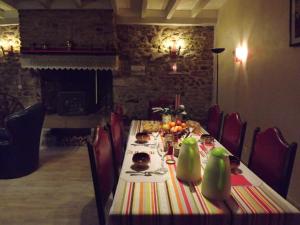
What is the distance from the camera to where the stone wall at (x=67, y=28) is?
16.6ft

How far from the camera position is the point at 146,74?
17.9 ft

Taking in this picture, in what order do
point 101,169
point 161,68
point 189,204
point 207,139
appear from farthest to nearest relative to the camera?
1. point 161,68
2. point 207,139
3. point 101,169
4. point 189,204

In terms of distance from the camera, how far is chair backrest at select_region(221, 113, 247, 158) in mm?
2301

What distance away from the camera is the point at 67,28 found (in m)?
5.09

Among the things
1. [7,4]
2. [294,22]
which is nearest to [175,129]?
[294,22]

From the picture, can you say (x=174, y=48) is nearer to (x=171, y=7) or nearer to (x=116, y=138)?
(x=171, y=7)

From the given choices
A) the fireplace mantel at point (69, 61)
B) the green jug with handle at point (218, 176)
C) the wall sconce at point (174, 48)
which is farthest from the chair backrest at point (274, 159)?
the fireplace mantel at point (69, 61)

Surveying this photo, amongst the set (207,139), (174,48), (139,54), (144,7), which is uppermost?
(144,7)

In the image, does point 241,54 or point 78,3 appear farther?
point 78,3

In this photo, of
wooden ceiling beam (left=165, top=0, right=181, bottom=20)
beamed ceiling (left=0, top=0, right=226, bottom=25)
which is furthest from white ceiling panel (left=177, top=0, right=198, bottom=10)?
wooden ceiling beam (left=165, top=0, right=181, bottom=20)

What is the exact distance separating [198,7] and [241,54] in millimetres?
1400

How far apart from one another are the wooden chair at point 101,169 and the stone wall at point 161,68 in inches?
142

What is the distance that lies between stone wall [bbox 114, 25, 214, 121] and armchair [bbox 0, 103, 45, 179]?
7.60ft

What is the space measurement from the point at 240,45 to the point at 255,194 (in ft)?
10.2
